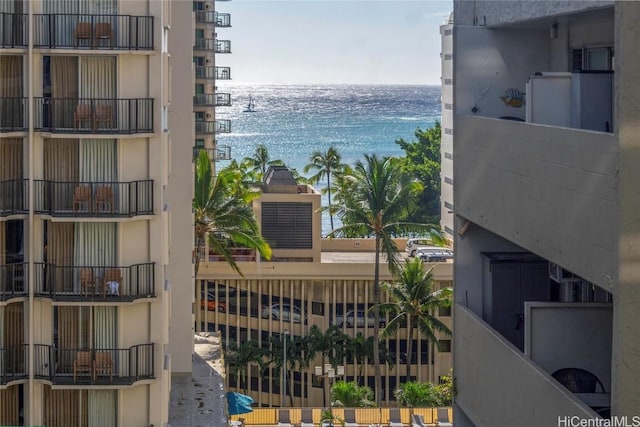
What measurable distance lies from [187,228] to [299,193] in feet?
74.0

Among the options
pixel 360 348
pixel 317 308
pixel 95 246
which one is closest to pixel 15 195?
pixel 95 246

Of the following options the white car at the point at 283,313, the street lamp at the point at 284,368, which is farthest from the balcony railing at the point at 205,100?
the street lamp at the point at 284,368

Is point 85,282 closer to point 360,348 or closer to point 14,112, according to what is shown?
point 14,112

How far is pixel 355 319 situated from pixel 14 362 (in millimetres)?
30237

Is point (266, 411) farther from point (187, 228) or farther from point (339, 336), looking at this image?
point (339, 336)

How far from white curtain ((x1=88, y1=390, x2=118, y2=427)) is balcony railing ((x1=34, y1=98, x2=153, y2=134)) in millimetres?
4669

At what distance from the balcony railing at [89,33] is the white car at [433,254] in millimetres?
38991

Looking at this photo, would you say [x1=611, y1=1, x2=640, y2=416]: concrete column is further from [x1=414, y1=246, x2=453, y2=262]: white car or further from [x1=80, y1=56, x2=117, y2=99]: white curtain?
[x1=414, y1=246, x2=453, y2=262]: white car

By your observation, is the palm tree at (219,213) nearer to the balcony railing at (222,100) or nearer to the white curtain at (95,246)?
the balcony railing at (222,100)

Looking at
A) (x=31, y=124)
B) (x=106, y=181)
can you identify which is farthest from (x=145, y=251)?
(x=31, y=124)

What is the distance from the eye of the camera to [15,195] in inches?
917

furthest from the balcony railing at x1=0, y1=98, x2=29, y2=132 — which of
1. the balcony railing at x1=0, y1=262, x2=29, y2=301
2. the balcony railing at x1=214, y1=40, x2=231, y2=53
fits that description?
the balcony railing at x1=214, y1=40, x2=231, y2=53

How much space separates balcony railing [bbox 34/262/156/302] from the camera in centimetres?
2352

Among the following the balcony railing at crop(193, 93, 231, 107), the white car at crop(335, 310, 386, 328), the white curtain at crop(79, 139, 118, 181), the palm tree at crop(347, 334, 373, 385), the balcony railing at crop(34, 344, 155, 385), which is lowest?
the palm tree at crop(347, 334, 373, 385)
